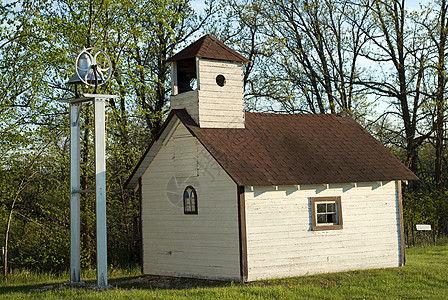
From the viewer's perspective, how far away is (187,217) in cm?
1772

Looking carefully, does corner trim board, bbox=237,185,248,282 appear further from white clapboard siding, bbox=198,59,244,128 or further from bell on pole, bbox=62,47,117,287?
bell on pole, bbox=62,47,117,287

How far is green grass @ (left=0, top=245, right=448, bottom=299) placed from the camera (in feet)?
45.6

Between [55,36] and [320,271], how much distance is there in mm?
12445

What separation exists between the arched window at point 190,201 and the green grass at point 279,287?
1911mm

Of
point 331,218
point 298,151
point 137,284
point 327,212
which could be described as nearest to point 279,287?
point 327,212

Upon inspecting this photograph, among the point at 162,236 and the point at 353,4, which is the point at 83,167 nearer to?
the point at 162,236

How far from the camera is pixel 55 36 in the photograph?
877 inches

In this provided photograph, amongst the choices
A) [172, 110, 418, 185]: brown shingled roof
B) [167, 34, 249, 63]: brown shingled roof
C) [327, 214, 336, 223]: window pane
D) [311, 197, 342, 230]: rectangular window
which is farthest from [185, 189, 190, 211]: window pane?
[327, 214, 336, 223]: window pane

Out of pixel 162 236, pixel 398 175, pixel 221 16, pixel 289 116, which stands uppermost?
pixel 221 16

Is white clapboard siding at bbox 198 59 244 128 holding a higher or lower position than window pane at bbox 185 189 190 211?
higher

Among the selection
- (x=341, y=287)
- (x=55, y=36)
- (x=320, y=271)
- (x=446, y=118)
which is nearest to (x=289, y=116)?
(x=320, y=271)

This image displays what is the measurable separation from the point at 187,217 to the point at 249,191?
7.64 ft

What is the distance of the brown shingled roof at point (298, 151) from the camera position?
55.2ft

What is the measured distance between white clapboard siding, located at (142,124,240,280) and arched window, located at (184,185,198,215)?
13cm
